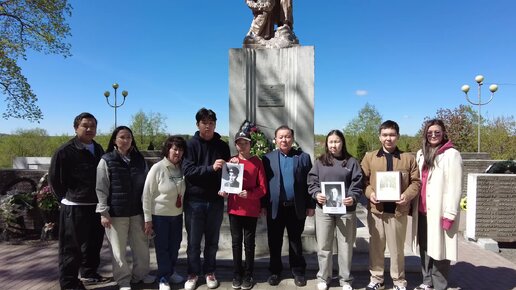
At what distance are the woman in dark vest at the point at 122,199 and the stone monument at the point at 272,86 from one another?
7.08 feet

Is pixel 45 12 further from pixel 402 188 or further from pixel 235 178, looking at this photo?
pixel 402 188

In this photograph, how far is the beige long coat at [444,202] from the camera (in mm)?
3596

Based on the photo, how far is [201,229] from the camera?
155 inches

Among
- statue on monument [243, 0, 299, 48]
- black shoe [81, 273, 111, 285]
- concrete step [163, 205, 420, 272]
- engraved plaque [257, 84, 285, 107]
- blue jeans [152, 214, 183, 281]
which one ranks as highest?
statue on monument [243, 0, 299, 48]

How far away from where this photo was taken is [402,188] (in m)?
3.72

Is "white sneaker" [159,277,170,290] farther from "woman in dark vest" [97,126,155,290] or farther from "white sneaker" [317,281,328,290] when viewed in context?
"white sneaker" [317,281,328,290]

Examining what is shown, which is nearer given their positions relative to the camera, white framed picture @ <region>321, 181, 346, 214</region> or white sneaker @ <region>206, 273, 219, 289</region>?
white framed picture @ <region>321, 181, 346, 214</region>

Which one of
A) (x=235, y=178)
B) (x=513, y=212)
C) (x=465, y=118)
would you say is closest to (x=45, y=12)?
(x=235, y=178)

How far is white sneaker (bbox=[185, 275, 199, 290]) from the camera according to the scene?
12.7 ft

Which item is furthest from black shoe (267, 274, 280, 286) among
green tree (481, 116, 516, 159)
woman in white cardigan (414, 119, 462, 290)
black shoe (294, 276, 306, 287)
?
green tree (481, 116, 516, 159)

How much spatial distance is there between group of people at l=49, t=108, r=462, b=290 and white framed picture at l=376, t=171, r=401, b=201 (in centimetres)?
11

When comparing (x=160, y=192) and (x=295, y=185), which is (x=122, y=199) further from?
(x=295, y=185)

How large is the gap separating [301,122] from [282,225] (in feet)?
7.16

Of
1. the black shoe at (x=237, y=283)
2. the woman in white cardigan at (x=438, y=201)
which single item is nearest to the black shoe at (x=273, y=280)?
the black shoe at (x=237, y=283)
